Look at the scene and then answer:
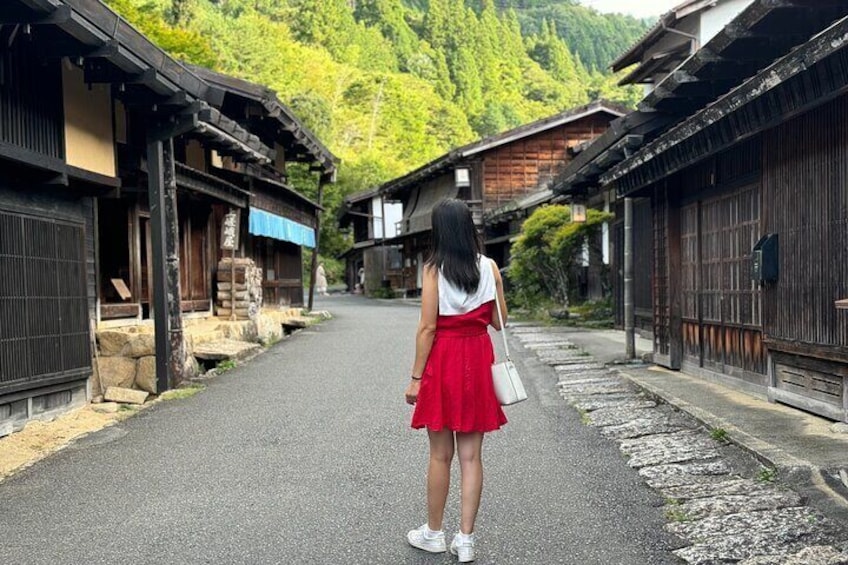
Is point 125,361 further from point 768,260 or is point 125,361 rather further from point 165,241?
point 768,260

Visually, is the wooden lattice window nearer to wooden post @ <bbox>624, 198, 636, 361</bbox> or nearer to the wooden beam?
the wooden beam

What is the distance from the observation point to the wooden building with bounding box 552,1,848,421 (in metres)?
6.17

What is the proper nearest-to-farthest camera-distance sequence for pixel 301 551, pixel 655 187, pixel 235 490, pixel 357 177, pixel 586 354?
pixel 301 551 → pixel 235 490 → pixel 655 187 → pixel 586 354 → pixel 357 177

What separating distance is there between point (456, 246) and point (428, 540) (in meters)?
1.61

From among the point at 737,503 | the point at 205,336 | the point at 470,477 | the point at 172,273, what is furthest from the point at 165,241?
the point at 737,503

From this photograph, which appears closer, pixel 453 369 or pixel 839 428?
pixel 453 369

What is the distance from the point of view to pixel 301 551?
13.9 feet

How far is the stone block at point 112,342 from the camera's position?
10.1 metres

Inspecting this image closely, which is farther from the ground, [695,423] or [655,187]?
[655,187]

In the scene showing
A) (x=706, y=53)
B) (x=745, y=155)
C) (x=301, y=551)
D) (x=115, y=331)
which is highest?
(x=706, y=53)

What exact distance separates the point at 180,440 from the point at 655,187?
742cm

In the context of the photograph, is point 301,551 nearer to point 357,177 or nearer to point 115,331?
point 115,331

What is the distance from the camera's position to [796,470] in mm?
5020

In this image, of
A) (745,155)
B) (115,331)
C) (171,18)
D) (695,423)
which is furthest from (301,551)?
(171,18)
